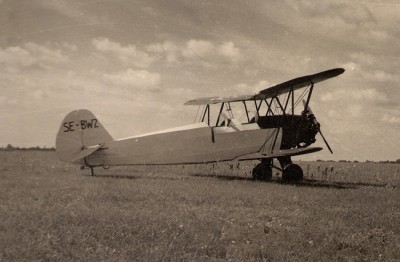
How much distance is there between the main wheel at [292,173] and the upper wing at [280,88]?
9.04 ft

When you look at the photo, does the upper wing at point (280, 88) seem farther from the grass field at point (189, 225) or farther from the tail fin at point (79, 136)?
the grass field at point (189, 225)

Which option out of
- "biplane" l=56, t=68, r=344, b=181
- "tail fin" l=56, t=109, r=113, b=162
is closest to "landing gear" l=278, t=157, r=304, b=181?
"biplane" l=56, t=68, r=344, b=181

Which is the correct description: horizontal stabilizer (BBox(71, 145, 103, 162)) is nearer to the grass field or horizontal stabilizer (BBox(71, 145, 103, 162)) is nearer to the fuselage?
the fuselage

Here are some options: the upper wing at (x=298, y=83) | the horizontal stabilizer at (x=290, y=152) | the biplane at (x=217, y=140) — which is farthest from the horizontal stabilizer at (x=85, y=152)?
the upper wing at (x=298, y=83)

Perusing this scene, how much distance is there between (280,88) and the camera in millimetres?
14148

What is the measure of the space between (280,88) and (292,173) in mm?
3005

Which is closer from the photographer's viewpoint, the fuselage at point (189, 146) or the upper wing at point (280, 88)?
the upper wing at point (280, 88)

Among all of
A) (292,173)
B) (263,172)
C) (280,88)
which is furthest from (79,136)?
(292,173)

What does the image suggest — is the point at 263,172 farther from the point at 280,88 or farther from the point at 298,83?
the point at 298,83

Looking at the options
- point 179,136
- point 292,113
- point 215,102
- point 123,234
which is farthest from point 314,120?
point 123,234

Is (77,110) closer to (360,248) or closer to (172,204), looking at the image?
(172,204)

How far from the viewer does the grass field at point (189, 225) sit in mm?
4871

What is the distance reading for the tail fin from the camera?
13.2m

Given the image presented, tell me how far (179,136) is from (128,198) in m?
5.47
